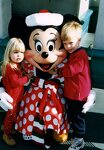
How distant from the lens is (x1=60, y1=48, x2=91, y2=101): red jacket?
83.0 inches

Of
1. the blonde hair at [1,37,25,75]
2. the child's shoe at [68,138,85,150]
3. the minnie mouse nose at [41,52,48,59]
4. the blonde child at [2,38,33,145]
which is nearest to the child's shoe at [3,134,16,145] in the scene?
the blonde child at [2,38,33,145]

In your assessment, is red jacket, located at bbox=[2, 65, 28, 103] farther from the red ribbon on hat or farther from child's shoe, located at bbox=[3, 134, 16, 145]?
child's shoe, located at bbox=[3, 134, 16, 145]

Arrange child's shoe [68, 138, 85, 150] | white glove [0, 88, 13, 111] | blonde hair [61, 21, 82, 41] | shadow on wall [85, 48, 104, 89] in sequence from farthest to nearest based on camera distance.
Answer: shadow on wall [85, 48, 104, 89]
child's shoe [68, 138, 85, 150]
white glove [0, 88, 13, 111]
blonde hair [61, 21, 82, 41]

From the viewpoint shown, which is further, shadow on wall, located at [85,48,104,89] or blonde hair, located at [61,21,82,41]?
shadow on wall, located at [85,48,104,89]

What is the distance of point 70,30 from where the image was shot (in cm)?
209

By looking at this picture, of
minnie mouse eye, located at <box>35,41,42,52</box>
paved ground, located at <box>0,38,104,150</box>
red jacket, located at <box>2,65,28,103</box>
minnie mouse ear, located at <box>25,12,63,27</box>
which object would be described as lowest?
paved ground, located at <box>0,38,104,150</box>

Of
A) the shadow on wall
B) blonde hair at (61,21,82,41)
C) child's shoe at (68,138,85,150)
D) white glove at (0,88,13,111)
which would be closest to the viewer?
blonde hair at (61,21,82,41)

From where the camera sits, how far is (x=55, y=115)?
2.29m

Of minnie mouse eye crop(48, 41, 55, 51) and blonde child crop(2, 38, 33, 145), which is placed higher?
minnie mouse eye crop(48, 41, 55, 51)

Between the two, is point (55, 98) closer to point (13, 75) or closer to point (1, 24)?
point (13, 75)

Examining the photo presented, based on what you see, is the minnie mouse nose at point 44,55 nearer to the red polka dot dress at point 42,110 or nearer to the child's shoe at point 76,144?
the red polka dot dress at point 42,110

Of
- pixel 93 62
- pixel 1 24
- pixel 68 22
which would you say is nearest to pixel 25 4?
pixel 1 24

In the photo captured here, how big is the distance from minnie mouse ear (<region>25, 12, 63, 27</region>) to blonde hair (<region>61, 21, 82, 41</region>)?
86 mm

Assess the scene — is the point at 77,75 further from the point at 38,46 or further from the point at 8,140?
the point at 8,140
